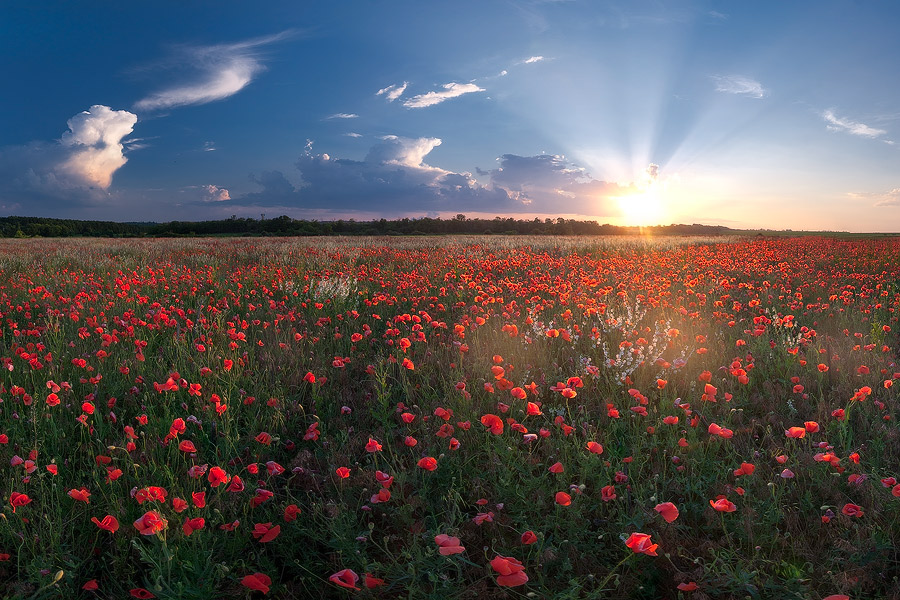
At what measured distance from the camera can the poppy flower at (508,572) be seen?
1.57 meters

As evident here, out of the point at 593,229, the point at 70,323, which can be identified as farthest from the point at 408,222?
the point at 70,323

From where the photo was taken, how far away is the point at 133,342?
4992 millimetres

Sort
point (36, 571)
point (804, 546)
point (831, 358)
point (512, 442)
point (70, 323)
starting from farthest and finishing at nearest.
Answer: point (70, 323) → point (831, 358) → point (512, 442) → point (804, 546) → point (36, 571)

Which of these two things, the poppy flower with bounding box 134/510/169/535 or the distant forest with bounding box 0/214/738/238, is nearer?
the poppy flower with bounding box 134/510/169/535

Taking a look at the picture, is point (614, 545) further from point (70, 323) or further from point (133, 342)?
point (70, 323)

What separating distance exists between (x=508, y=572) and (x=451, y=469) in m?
1.26

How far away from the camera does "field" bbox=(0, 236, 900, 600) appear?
2.14 metres

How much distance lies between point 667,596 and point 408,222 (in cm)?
5631

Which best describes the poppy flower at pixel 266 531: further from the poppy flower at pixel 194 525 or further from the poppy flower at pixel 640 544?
the poppy flower at pixel 640 544

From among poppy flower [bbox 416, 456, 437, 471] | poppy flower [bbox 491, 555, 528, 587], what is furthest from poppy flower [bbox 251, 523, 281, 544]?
poppy flower [bbox 491, 555, 528, 587]

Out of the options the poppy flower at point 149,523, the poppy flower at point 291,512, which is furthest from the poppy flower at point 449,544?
the poppy flower at point 149,523

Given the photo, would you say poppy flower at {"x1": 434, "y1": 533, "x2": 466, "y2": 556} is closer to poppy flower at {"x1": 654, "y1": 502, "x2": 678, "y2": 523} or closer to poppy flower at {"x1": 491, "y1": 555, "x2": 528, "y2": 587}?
poppy flower at {"x1": 491, "y1": 555, "x2": 528, "y2": 587}

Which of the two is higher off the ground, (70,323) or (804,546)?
(70,323)

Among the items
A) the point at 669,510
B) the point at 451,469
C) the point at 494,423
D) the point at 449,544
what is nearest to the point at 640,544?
the point at 669,510
